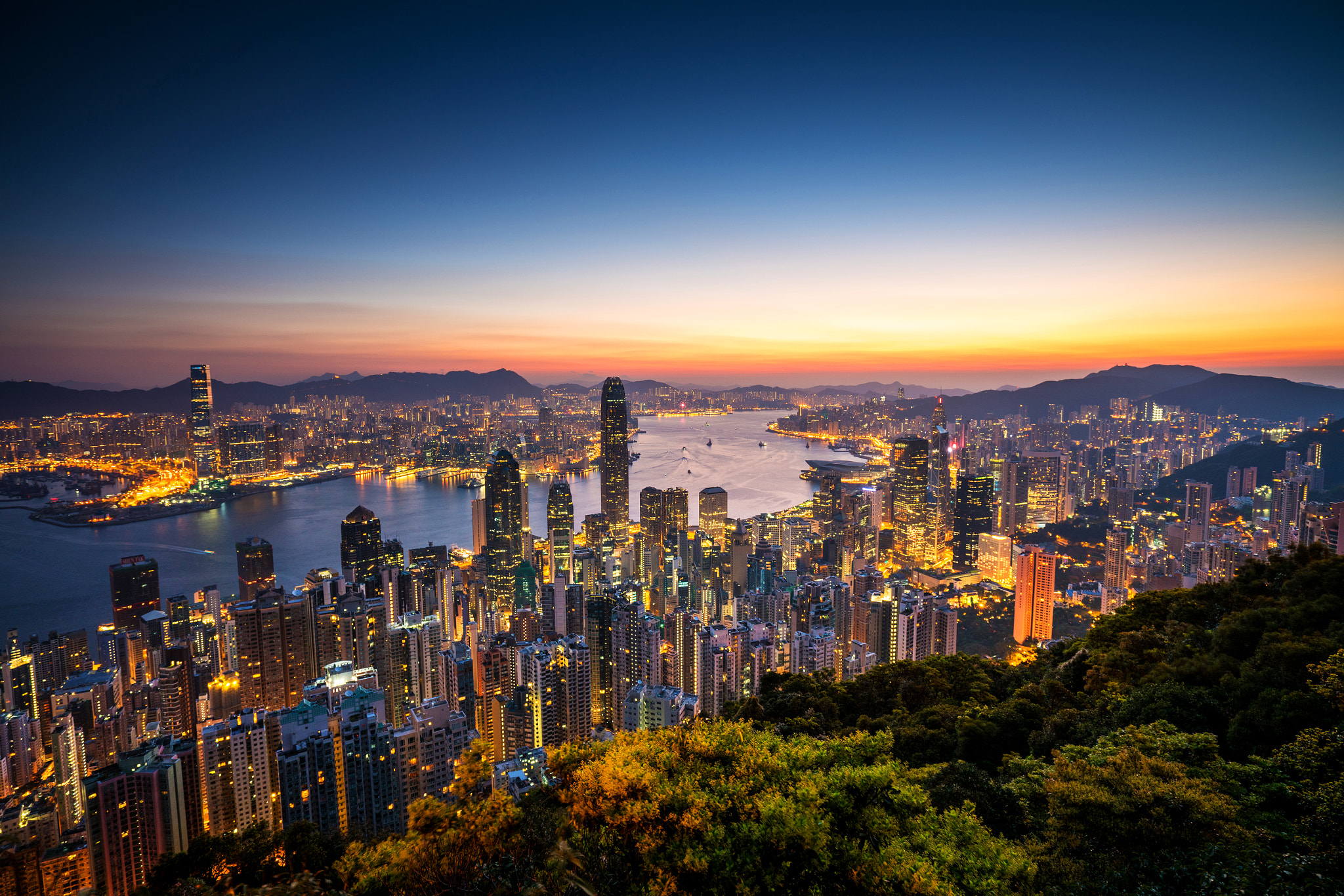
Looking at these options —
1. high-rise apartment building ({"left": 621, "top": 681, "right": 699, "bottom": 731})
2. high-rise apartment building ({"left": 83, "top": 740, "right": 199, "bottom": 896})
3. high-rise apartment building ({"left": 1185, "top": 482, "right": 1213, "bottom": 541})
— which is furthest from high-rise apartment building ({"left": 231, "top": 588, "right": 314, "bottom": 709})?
high-rise apartment building ({"left": 1185, "top": 482, "right": 1213, "bottom": 541})

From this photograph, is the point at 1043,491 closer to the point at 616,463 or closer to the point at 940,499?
the point at 940,499

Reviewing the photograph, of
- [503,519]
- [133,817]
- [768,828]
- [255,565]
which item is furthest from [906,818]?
[503,519]

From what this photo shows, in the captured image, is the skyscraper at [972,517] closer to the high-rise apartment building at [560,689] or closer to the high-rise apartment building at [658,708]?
the high-rise apartment building at [560,689]

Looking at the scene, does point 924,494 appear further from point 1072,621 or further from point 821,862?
point 821,862

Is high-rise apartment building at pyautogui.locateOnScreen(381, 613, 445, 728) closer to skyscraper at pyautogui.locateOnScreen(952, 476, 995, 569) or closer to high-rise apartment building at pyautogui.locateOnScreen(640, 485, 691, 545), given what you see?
high-rise apartment building at pyautogui.locateOnScreen(640, 485, 691, 545)

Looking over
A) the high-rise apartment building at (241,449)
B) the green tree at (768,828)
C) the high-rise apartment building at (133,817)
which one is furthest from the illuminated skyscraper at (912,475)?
the high-rise apartment building at (241,449)

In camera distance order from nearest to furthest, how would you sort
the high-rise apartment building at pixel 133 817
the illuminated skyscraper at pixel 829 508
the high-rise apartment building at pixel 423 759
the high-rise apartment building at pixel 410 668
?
the high-rise apartment building at pixel 133 817 → the high-rise apartment building at pixel 423 759 → the high-rise apartment building at pixel 410 668 → the illuminated skyscraper at pixel 829 508
